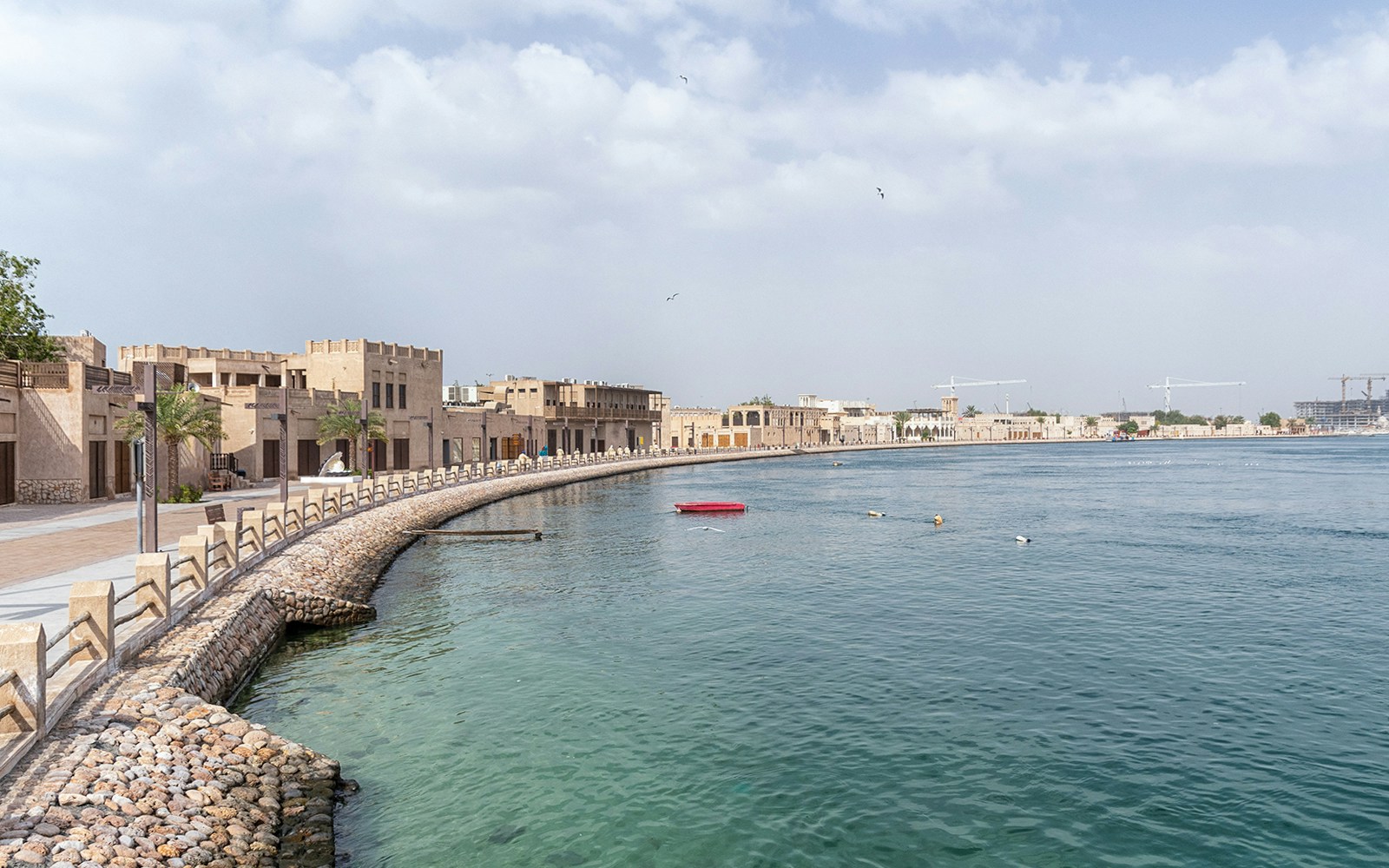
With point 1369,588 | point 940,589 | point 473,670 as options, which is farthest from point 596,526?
point 1369,588

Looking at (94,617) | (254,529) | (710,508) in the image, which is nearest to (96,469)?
(254,529)

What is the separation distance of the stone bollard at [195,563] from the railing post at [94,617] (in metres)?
6.02

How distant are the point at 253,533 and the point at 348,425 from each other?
33.3m

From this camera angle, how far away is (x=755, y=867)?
35.1ft

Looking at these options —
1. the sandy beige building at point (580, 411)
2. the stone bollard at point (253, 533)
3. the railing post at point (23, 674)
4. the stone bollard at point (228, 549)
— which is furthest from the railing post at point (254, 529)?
the sandy beige building at point (580, 411)

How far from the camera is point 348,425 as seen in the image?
56188 mm

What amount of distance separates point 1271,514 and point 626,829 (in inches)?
2102

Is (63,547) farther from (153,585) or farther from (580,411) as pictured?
(580,411)

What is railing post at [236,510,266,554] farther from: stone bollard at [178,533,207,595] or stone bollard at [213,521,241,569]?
stone bollard at [178,533,207,595]

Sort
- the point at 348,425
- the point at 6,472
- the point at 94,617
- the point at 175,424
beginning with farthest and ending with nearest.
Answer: the point at 348,425
the point at 175,424
the point at 6,472
the point at 94,617

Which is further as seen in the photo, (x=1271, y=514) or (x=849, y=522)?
(x=1271, y=514)

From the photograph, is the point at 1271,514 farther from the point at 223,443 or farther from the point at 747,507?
the point at 223,443

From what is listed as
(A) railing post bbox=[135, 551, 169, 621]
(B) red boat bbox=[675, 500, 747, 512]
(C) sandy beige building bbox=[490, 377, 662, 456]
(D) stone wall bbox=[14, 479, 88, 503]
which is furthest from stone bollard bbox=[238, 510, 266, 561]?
(C) sandy beige building bbox=[490, 377, 662, 456]

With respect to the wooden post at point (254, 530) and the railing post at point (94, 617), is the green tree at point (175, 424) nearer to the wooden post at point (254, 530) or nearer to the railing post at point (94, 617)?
the wooden post at point (254, 530)
